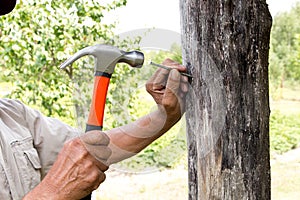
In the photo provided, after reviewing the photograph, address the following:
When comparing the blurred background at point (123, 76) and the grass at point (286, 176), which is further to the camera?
the grass at point (286, 176)

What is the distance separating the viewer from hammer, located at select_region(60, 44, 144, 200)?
1.21 meters

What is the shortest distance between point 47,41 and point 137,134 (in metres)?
2.74

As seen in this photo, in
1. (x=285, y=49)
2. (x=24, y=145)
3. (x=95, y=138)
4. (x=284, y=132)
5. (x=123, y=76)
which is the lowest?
(x=284, y=132)

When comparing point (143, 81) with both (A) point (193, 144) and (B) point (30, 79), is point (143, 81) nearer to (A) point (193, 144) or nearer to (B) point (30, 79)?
(A) point (193, 144)

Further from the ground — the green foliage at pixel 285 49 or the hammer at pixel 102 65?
the hammer at pixel 102 65

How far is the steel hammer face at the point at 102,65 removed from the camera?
3.97ft

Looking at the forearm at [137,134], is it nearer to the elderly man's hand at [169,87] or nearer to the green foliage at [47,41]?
the elderly man's hand at [169,87]

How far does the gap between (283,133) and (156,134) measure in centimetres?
545

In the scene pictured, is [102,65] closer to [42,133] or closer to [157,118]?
[157,118]

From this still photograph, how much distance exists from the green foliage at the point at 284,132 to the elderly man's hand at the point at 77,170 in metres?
5.26

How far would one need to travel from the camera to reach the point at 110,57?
1219mm

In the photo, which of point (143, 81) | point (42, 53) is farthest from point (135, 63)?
point (42, 53)

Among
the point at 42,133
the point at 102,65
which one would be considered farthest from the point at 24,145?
the point at 102,65

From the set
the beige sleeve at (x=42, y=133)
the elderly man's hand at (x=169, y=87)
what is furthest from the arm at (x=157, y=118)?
the beige sleeve at (x=42, y=133)
